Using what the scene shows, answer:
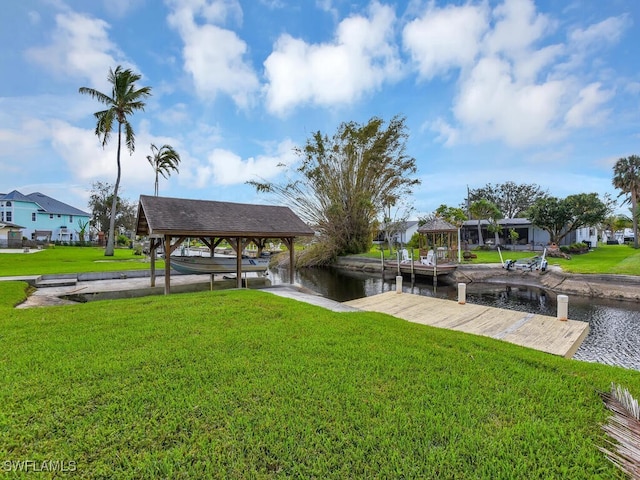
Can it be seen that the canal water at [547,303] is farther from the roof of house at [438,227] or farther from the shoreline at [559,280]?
the roof of house at [438,227]

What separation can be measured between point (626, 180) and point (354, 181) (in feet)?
74.3

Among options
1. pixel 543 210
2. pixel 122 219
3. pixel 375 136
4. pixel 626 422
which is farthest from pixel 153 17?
pixel 122 219

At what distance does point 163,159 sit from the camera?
26297 mm

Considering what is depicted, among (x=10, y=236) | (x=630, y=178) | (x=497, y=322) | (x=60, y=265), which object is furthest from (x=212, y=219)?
(x=10, y=236)

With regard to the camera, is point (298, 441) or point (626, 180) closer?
point (298, 441)

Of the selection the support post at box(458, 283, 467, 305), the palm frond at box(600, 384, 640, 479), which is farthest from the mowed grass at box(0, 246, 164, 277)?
the palm frond at box(600, 384, 640, 479)

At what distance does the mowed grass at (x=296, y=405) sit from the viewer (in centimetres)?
210

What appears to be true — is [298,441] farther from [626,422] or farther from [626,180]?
[626,180]

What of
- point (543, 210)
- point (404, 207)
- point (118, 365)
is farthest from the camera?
point (404, 207)

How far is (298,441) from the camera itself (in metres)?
2.29

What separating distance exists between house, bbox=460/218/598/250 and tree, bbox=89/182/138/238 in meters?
41.8

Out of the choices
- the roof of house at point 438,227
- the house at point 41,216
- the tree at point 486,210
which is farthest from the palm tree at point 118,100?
the tree at point 486,210

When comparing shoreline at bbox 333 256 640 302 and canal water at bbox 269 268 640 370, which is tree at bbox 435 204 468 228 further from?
canal water at bbox 269 268 640 370

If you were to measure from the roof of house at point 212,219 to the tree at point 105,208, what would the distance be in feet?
123
